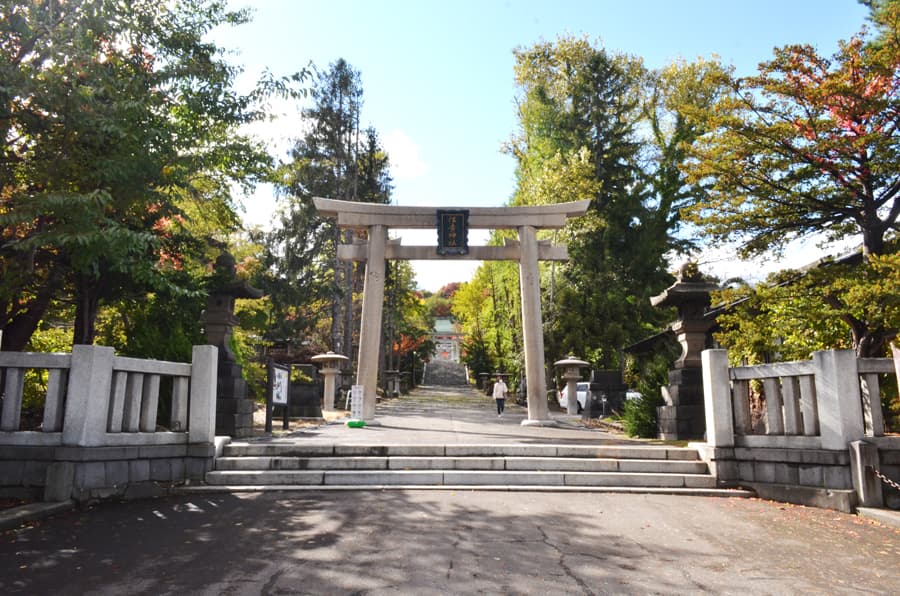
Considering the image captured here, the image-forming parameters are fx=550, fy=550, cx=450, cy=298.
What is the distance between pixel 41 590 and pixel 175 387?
420 centimetres

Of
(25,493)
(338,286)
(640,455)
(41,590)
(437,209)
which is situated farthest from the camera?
(338,286)

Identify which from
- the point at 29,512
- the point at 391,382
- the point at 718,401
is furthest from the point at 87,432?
the point at 391,382

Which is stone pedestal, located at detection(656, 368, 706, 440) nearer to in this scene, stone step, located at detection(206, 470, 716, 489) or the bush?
→ the bush

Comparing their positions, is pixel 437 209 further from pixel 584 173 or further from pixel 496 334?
pixel 496 334

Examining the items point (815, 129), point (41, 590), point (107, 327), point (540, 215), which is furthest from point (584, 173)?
point (41, 590)

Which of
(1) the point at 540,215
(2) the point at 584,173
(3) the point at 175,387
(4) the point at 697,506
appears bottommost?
(4) the point at 697,506

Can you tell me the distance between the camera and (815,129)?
7.59 meters

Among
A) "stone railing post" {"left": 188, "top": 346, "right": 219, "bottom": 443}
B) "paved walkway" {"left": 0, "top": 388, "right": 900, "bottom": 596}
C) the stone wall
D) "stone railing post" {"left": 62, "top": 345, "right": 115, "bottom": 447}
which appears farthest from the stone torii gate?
"stone railing post" {"left": 62, "top": 345, "right": 115, "bottom": 447}

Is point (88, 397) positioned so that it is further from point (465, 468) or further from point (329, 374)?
point (329, 374)

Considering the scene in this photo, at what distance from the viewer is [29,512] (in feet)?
18.4

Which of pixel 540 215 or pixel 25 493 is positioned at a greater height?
pixel 540 215

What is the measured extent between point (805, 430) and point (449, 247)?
31.4ft

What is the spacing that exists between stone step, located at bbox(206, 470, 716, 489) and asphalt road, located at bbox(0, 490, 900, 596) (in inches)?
27.5

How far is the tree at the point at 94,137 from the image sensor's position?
6496mm
